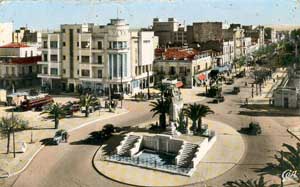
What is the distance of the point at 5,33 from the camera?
10275cm

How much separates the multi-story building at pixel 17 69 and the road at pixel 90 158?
33452 mm

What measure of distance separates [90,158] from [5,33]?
72786 mm

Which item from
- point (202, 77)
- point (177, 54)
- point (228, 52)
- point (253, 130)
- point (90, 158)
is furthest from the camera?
point (228, 52)

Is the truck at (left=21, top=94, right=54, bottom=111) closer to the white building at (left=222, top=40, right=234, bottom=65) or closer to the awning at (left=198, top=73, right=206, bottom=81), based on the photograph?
the awning at (left=198, top=73, right=206, bottom=81)

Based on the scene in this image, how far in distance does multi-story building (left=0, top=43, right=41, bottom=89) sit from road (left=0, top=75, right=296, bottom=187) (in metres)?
33.5

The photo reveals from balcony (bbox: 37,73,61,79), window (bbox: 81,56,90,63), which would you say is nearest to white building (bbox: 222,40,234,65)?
window (bbox: 81,56,90,63)

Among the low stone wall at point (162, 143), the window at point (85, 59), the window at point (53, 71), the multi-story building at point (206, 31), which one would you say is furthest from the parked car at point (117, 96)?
the multi-story building at point (206, 31)

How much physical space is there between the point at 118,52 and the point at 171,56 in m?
17.1

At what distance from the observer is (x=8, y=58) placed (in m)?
83.3

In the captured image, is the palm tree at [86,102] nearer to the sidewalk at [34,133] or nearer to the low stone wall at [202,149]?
the sidewalk at [34,133]

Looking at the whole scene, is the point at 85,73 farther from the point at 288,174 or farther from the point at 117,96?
the point at 288,174

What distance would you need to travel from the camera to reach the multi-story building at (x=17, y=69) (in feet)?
269

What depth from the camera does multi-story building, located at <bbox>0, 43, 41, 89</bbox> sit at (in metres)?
81.9

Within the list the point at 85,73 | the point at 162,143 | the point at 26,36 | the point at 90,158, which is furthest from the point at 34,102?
the point at 26,36
